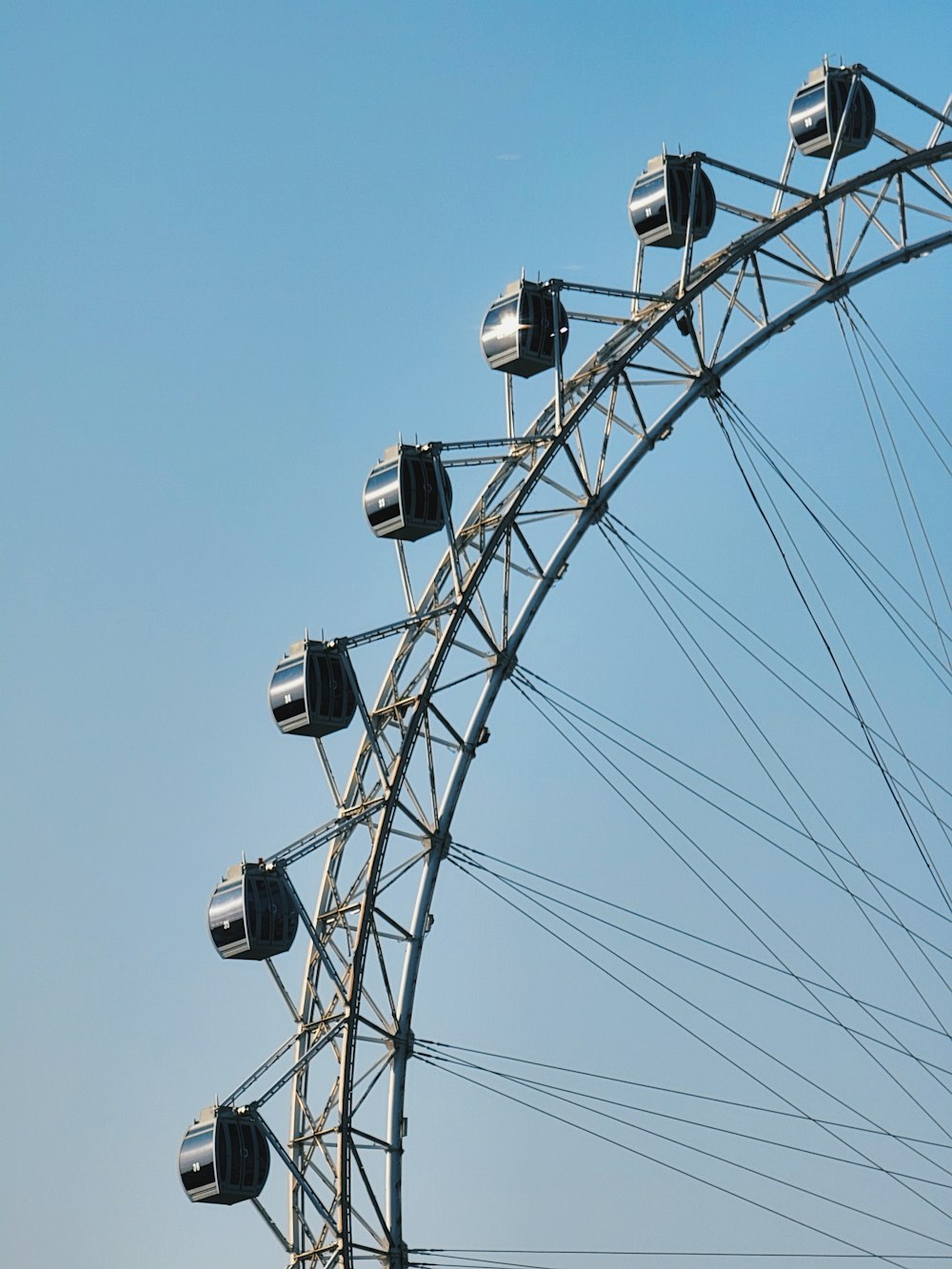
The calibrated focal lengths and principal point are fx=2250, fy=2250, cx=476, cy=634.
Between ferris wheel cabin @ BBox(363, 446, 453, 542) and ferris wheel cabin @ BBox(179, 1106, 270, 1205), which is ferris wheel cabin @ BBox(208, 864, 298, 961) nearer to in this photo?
ferris wheel cabin @ BBox(179, 1106, 270, 1205)

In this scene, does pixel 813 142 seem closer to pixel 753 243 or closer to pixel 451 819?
pixel 753 243

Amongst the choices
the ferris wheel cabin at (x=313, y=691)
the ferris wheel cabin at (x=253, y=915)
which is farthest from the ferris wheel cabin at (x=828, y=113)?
the ferris wheel cabin at (x=253, y=915)

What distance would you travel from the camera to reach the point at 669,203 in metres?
37.6

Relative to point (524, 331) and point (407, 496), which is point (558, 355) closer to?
point (524, 331)

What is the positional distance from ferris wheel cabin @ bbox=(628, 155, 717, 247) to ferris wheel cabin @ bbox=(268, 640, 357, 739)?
29.1 ft

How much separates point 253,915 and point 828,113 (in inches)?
673

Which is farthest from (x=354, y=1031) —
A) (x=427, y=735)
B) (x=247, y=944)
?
(x=427, y=735)

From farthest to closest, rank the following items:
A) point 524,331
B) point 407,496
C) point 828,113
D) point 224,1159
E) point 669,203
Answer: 1. point 828,113
2. point 669,203
3. point 524,331
4. point 407,496
5. point 224,1159

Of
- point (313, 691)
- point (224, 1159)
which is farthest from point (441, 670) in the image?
point (224, 1159)

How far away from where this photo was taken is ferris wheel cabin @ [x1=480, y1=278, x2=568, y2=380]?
36.8m

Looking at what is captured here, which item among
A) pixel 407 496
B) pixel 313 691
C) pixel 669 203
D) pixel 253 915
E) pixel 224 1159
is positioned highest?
pixel 669 203

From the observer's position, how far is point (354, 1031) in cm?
3578

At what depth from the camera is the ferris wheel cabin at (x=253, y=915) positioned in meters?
36.0

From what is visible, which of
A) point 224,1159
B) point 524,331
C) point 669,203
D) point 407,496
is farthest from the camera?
point 669,203
